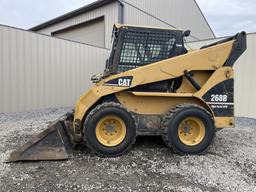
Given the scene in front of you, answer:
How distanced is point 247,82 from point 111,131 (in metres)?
6.54

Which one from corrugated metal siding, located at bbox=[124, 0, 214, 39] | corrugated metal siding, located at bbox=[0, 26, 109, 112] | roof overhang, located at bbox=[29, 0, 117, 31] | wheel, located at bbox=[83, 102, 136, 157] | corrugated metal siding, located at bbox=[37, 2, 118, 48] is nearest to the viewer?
wheel, located at bbox=[83, 102, 136, 157]

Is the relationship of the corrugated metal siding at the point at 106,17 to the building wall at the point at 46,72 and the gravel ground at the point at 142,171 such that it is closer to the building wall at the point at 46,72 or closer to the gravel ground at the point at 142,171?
the building wall at the point at 46,72

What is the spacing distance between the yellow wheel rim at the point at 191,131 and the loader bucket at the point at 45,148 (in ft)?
6.77

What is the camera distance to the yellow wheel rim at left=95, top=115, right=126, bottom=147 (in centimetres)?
444

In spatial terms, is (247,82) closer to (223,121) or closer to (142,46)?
(223,121)

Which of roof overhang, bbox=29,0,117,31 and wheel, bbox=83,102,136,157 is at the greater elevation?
roof overhang, bbox=29,0,117,31

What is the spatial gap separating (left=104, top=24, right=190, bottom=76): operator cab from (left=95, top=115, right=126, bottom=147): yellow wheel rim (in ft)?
3.06

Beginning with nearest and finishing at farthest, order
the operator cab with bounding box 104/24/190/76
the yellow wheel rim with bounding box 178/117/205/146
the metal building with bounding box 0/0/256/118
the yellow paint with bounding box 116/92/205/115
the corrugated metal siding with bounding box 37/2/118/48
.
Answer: the yellow wheel rim with bounding box 178/117/205/146 → the yellow paint with bounding box 116/92/205/115 → the operator cab with bounding box 104/24/190/76 → the metal building with bounding box 0/0/256/118 → the corrugated metal siding with bounding box 37/2/118/48

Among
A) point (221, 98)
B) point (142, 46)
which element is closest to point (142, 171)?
point (221, 98)

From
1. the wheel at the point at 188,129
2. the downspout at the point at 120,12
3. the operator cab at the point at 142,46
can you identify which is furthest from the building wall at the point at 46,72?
the wheel at the point at 188,129

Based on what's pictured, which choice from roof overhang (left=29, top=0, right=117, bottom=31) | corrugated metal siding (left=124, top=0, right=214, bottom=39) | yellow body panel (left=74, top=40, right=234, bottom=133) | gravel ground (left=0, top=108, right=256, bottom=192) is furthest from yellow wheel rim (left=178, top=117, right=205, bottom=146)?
roof overhang (left=29, top=0, right=117, bottom=31)

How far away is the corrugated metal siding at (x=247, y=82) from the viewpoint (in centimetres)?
902

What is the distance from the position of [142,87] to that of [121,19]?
946cm

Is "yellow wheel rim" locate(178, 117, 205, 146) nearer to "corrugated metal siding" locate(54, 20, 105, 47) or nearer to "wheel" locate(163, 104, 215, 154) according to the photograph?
"wheel" locate(163, 104, 215, 154)
